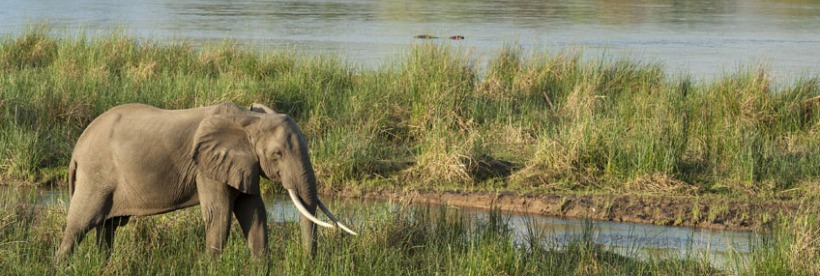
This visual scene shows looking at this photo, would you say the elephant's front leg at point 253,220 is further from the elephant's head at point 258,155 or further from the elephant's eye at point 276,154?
the elephant's eye at point 276,154

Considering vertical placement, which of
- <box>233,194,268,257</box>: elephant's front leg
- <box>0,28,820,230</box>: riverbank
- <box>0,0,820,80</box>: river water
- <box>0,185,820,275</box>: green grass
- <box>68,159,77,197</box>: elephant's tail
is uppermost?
<box>68,159,77,197</box>: elephant's tail

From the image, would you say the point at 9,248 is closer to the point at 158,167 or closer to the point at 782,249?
the point at 158,167

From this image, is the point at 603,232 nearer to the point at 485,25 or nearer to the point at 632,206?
the point at 632,206

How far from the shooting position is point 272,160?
21.1 ft

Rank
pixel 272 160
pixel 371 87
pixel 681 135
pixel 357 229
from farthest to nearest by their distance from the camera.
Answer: pixel 371 87, pixel 681 135, pixel 357 229, pixel 272 160

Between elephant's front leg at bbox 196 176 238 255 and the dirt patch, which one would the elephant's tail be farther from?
the dirt patch

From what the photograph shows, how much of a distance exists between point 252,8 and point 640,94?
26.2 m

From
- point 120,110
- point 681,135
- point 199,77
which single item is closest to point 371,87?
point 199,77

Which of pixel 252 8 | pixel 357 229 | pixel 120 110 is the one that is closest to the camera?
pixel 120 110

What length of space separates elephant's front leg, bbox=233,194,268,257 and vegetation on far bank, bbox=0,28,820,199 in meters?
3.41

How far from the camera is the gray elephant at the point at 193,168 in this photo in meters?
6.42

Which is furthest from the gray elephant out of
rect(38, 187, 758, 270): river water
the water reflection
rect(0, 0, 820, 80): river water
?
rect(0, 0, 820, 80): river water

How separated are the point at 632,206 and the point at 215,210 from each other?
13.5 ft

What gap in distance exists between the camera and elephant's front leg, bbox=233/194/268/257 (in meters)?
6.76
